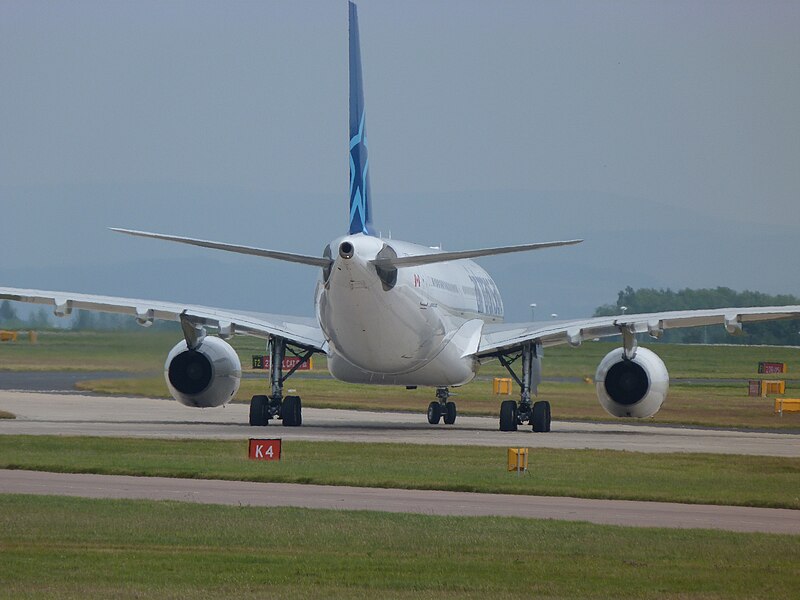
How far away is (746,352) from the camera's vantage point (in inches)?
4658

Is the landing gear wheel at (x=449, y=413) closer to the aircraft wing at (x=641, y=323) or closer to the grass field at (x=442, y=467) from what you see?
the aircraft wing at (x=641, y=323)

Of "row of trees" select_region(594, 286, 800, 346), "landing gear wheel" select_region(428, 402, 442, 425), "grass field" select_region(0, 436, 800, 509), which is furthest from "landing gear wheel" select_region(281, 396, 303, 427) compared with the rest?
"row of trees" select_region(594, 286, 800, 346)

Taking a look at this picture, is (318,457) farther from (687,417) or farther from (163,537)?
(687,417)

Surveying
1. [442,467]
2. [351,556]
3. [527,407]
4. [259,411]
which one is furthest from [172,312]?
[351,556]

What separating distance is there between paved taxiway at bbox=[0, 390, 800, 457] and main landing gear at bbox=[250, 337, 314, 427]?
0.39 m

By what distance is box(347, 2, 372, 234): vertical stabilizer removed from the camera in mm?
41469

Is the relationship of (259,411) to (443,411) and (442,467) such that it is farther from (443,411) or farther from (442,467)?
(442,467)

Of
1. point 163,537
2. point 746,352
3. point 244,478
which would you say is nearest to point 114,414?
point 244,478

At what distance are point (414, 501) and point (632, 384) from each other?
1905 cm

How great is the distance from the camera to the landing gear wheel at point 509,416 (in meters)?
40.9

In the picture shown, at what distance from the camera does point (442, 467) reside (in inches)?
1115

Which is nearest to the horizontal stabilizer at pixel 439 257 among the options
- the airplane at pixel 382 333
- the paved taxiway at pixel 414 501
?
the airplane at pixel 382 333

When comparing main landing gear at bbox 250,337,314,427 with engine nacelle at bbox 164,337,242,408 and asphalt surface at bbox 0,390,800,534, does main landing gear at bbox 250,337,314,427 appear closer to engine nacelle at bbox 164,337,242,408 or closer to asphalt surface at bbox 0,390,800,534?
asphalt surface at bbox 0,390,800,534

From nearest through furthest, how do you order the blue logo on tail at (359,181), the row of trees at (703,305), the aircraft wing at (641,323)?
the aircraft wing at (641,323) < the blue logo on tail at (359,181) < the row of trees at (703,305)
